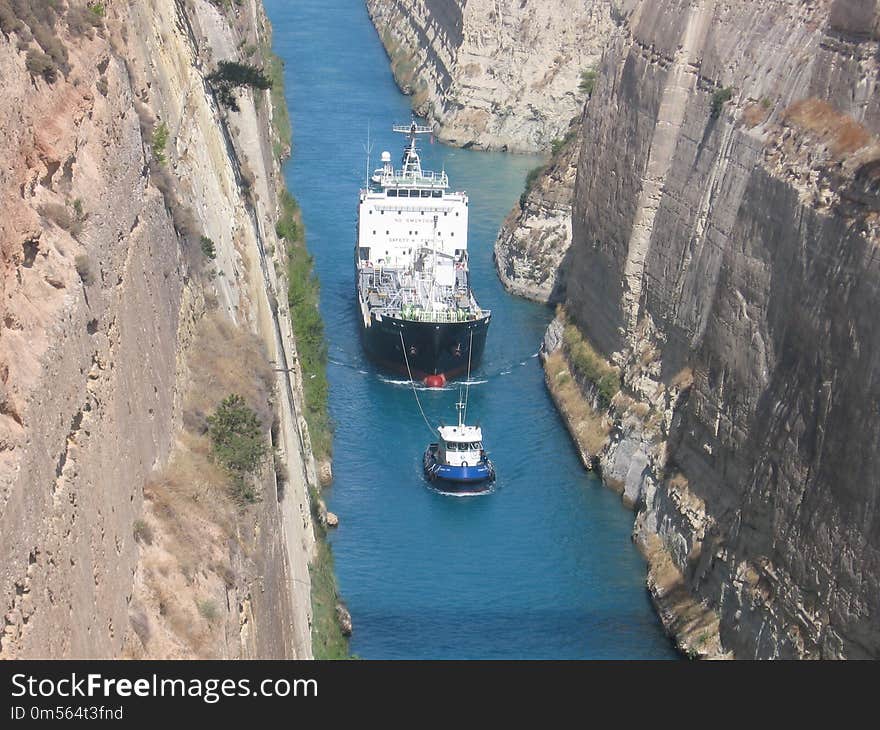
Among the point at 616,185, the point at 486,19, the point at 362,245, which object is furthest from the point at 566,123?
the point at 616,185

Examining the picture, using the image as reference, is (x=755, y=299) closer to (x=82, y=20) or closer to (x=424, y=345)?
(x=82, y=20)

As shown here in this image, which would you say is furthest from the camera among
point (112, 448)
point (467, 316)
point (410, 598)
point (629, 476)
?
point (467, 316)

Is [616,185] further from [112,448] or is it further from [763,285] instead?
[112,448]

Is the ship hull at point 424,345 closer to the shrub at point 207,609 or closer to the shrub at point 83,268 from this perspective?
the shrub at point 207,609

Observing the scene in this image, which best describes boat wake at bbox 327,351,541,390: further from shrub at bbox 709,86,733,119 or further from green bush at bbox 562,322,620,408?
shrub at bbox 709,86,733,119

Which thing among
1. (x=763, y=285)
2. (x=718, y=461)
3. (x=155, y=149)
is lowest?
(x=718, y=461)

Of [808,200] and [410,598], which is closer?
[808,200]

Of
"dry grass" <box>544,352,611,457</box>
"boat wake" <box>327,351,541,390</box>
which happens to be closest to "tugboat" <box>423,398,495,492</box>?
"dry grass" <box>544,352,611,457</box>

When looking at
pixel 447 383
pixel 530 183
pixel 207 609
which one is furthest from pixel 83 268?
pixel 530 183

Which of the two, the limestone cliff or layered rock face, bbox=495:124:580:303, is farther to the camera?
layered rock face, bbox=495:124:580:303
